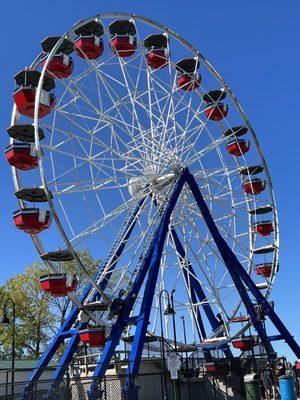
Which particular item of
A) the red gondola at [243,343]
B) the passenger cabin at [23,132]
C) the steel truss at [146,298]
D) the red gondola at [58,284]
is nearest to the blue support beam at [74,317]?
the steel truss at [146,298]

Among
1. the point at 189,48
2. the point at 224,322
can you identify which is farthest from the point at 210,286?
the point at 189,48

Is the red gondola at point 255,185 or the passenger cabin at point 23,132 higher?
the red gondola at point 255,185

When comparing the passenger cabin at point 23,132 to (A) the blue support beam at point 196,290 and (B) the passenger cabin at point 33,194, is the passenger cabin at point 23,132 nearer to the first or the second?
(B) the passenger cabin at point 33,194

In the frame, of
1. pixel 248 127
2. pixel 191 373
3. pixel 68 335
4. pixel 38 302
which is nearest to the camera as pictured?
pixel 68 335

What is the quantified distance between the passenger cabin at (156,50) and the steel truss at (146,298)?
21.8 ft

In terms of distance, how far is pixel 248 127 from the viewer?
3269 centimetres

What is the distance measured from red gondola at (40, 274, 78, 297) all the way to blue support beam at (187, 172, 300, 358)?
9.14 m

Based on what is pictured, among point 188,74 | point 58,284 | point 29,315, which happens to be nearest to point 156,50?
point 188,74

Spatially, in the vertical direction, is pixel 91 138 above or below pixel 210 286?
above

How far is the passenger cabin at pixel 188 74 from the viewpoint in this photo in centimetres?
3117

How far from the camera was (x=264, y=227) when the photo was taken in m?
33.3

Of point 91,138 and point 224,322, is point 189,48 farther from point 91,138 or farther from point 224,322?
point 224,322

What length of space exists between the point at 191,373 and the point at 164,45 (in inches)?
714

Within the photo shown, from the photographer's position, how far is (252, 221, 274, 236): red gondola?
33.3 metres
